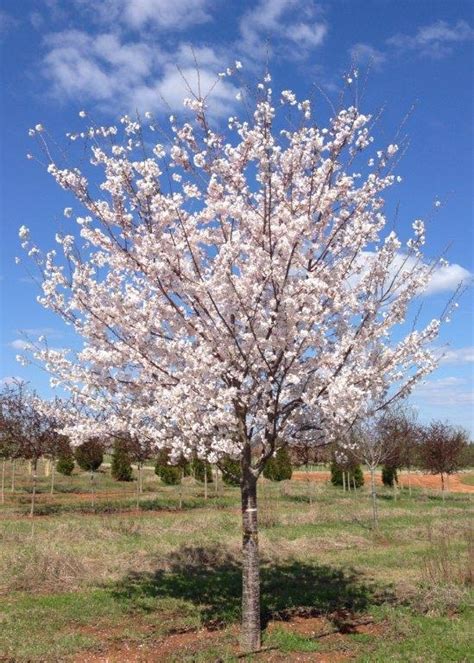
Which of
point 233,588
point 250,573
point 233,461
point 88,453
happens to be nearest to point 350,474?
point 88,453

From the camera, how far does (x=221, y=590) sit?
412 inches

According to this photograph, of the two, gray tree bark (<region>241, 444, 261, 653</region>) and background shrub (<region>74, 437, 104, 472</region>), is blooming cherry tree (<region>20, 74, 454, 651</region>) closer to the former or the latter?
gray tree bark (<region>241, 444, 261, 653</region>)

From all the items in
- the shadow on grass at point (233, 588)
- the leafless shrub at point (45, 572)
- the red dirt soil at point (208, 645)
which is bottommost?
the red dirt soil at point (208, 645)

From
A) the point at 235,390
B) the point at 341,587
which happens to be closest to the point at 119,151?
the point at 235,390

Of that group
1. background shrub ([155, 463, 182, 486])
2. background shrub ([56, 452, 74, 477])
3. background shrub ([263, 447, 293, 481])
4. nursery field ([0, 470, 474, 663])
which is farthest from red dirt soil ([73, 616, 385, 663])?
background shrub ([56, 452, 74, 477])

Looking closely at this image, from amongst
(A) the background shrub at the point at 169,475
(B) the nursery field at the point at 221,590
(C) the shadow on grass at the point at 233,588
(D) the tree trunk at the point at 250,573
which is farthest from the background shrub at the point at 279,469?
(D) the tree trunk at the point at 250,573

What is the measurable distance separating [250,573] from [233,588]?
10.8ft

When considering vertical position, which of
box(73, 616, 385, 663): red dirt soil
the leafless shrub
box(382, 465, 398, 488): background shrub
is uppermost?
box(382, 465, 398, 488): background shrub

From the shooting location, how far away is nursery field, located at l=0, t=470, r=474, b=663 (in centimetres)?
739

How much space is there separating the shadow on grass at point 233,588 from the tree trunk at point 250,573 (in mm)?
1093

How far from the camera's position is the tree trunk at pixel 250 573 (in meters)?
7.45

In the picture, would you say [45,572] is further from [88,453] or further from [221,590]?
[88,453]

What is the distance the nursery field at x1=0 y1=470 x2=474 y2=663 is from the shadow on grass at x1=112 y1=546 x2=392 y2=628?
0.10ft

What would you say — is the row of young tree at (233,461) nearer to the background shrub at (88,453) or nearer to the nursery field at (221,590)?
the background shrub at (88,453)
